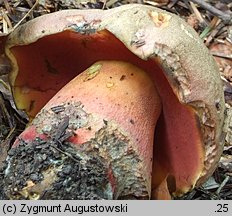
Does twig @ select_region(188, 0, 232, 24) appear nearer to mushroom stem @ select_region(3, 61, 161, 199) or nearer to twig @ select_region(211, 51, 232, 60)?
twig @ select_region(211, 51, 232, 60)

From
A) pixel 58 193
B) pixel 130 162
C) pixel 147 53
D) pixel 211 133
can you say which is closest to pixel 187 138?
pixel 211 133

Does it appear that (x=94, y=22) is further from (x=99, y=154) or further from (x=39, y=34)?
(x=99, y=154)

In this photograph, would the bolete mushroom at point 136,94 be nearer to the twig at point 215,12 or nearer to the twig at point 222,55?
the twig at point 222,55

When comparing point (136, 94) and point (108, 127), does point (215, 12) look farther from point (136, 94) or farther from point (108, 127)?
point (108, 127)

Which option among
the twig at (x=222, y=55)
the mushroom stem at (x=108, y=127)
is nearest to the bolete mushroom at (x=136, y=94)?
the mushroom stem at (x=108, y=127)

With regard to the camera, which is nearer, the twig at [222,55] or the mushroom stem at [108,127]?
the mushroom stem at [108,127]

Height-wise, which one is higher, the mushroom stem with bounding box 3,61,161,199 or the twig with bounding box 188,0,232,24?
the twig with bounding box 188,0,232,24

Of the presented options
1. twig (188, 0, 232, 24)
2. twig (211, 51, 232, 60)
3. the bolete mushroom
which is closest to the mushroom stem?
the bolete mushroom

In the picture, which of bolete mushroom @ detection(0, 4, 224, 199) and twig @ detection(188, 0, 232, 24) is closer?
bolete mushroom @ detection(0, 4, 224, 199)
